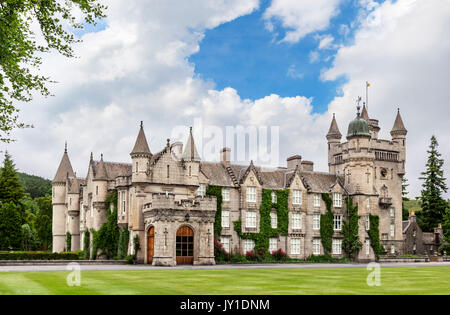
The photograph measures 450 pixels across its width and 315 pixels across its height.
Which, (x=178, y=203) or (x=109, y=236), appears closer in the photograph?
(x=178, y=203)

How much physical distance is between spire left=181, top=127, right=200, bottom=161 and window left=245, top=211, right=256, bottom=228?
8.17 m

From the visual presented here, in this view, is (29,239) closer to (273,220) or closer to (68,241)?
(68,241)

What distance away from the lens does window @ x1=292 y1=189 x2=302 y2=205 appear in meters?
55.8

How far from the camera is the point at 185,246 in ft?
145

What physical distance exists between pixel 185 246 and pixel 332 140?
3200 cm

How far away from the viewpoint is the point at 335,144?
226 feet

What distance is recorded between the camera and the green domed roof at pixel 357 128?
192ft

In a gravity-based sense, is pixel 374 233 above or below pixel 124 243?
above

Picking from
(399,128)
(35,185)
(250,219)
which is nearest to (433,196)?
(399,128)

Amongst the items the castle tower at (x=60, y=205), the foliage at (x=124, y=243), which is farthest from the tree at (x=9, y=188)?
the foliage at (x=124, y=243)

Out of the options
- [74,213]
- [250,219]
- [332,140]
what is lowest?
[250,219]

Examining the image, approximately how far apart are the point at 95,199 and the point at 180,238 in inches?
439

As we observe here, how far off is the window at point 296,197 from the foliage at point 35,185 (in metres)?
82.5
